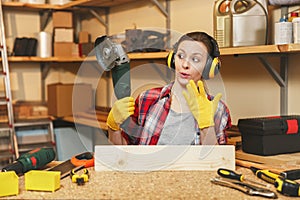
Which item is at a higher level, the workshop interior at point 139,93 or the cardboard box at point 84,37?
the cardboard box at point 84,37

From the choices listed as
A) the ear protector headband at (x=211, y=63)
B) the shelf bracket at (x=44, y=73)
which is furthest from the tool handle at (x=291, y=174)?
the shelf bracket at (x=44, y=73)

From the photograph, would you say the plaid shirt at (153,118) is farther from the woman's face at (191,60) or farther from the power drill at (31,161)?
the power drill at (31,161)

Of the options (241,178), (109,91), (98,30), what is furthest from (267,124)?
(98,30)

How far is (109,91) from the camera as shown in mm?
3672

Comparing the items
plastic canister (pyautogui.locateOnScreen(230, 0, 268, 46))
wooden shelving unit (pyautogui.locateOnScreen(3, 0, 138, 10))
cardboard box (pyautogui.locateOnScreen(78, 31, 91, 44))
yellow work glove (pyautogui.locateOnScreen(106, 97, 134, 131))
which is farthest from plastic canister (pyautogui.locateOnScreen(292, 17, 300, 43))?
cardboard box (pyautogui.locateOnScreen(78, 31, 91, 44))

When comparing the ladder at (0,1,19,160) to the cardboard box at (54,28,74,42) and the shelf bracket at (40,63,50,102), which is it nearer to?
the cardboard box at (54,28,74,42)

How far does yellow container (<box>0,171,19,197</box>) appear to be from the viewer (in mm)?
1171

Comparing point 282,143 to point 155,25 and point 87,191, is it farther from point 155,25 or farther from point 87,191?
point 155,25

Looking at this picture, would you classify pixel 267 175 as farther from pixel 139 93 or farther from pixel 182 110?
pixel 139 93

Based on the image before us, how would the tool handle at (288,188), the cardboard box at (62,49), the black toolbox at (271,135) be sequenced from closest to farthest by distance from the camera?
1. the tool handle at (288,188)
2. the black toolbox at (271,135)
3. the cardboard box at (62,49)

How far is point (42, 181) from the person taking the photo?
1.20 m

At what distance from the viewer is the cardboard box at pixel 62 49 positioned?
12.1 ft

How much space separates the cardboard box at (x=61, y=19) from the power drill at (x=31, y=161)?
237cm

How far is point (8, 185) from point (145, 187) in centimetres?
36
